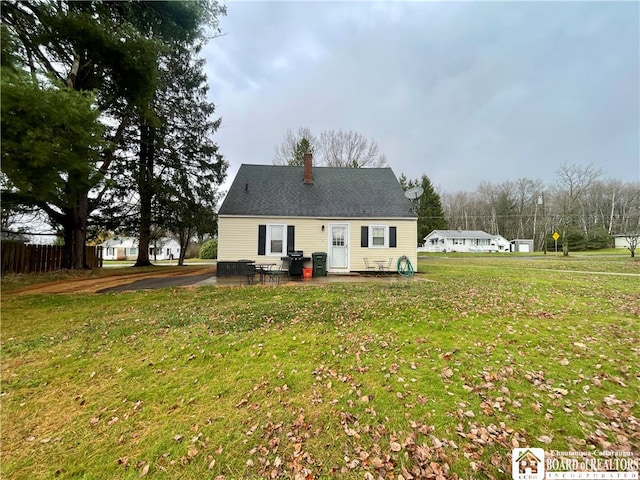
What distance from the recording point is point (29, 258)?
11.9 m

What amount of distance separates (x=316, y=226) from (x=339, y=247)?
1519 mm

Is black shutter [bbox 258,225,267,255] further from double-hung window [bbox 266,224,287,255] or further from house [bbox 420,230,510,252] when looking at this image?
→ house [bbox 420,230,510,252]

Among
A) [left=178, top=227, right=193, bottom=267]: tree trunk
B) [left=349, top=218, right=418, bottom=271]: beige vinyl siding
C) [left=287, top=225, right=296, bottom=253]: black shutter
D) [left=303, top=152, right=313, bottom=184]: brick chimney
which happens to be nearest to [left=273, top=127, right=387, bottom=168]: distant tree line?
[left=178, top=227, right=193, bottom=267]: tree trunk

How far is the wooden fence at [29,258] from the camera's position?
11.2m

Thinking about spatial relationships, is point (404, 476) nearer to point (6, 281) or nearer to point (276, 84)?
point (6, 281)

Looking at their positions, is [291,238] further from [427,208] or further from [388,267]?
[427,208]

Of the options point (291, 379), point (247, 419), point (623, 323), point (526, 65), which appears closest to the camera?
point (247, 419)

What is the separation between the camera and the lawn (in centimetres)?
222

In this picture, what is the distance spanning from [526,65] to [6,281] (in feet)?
95.7

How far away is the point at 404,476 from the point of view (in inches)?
79.4

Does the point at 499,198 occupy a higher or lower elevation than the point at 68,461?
higher

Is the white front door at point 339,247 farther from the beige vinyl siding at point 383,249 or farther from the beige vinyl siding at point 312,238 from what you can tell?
the beige vinyl siding at point 383,249

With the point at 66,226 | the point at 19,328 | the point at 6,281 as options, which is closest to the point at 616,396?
the point at 19,328

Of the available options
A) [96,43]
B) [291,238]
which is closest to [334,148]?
[291,238]
